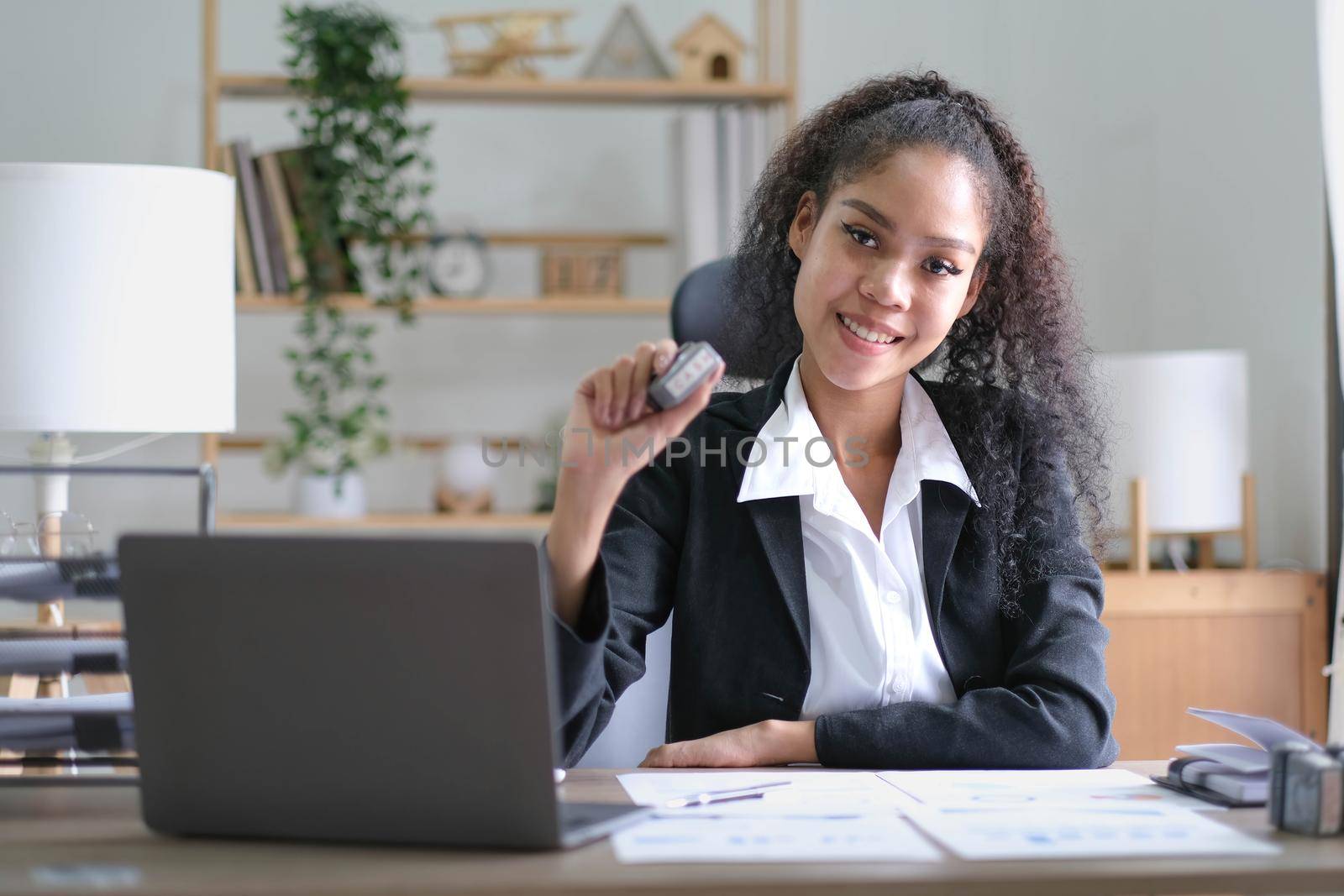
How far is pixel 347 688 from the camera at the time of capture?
2.55 ft

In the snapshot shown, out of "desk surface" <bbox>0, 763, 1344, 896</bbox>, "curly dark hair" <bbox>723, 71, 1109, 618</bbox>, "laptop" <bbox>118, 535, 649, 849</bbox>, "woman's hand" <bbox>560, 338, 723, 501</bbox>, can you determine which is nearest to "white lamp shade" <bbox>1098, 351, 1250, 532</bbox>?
"curly dark hair" <bbox>723, 71, 1109, 618</bbox>

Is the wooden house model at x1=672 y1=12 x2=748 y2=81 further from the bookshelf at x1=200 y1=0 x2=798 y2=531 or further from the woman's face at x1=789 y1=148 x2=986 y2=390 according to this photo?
the woman's face at x1=789 y1=148 x2=986 y2=390

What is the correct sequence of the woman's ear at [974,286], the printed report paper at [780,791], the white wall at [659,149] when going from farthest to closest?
the white wall at [659,149] < the woman's ear at [974,286] < the printed report paper at [780,791]

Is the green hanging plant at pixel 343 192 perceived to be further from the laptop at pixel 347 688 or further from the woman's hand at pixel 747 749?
the laptop at pixel 347 688

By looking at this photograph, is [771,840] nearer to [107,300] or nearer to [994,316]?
[994,316]

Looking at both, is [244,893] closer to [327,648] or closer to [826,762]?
[327,648]

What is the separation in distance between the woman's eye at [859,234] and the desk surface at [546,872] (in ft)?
2.36

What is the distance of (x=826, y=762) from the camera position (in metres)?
1.17

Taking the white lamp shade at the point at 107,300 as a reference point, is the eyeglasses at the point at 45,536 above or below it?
below

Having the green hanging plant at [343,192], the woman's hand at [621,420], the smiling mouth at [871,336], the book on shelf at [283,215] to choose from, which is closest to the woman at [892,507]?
the smiling mouth at [871,336]

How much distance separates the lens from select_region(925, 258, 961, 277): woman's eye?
1.36m

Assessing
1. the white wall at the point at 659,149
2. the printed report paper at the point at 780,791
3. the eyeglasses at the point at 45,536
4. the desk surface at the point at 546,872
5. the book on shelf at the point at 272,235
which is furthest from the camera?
the book on shelf at the point at 272,235

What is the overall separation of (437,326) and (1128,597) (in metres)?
1.63

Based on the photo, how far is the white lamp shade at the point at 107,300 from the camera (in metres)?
1.62
